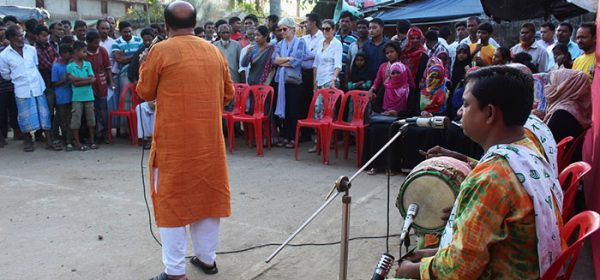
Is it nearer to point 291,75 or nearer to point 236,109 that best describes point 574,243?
point 291,75

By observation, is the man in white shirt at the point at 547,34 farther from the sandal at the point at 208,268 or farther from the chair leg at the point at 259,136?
the sandal at the point at 208,268

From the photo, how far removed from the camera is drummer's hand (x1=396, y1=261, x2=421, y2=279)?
2.00 metres

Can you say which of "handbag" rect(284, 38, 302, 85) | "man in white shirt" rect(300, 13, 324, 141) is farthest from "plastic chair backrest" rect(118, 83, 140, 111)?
"man in white shirt" rect(300, 13, 324, 141)

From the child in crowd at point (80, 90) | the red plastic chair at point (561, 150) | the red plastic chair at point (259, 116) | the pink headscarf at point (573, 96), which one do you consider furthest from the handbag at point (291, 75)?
the red plastic chair at point (561, 150)

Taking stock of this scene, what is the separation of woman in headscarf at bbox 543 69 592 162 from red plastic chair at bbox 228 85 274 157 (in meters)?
4.07

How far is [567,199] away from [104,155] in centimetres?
629

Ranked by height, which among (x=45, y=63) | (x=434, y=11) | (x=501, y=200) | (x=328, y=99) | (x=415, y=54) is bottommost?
(x=328, y=99)

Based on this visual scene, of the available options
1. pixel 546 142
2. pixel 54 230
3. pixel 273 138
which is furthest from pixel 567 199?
pixel 273 138

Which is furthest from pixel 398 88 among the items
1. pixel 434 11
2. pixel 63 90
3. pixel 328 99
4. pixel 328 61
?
pixel 434 11

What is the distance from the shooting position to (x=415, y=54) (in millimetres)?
6773

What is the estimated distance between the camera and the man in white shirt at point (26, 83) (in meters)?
7.68

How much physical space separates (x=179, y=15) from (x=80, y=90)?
5178mm

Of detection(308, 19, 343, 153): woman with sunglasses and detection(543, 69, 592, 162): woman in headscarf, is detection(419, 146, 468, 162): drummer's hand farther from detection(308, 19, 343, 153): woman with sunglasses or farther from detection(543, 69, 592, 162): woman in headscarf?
detection(308, 19, 343, 153): woman with sunglasses

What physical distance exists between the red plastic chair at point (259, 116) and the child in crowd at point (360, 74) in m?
1.19
